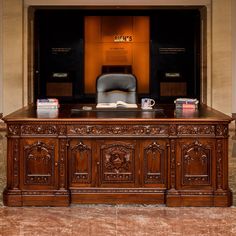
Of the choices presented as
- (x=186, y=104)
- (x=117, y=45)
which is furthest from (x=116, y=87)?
(x=117, y=45)

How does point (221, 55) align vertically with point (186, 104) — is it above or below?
above

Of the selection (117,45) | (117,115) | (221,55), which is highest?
(117,45)

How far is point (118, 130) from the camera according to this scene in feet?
19.4

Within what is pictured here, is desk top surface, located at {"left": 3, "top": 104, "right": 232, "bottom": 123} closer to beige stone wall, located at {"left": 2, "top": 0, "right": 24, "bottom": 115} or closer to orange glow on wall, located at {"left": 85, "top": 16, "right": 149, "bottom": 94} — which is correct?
beige stone wall, located at {"left": 2, "top": 0, "right": 24, "bottom": 115}

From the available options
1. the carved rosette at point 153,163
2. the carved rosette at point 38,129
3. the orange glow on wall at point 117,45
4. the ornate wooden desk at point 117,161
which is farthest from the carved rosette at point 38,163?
the orange glow on wall at point 117,45

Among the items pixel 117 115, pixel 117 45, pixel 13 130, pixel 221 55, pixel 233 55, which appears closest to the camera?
pixel 13 130

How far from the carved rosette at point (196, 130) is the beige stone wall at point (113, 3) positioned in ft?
23.5

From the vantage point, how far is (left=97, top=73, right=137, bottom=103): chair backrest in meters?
8.17

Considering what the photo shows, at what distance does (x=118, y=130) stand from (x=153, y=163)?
0.48 m

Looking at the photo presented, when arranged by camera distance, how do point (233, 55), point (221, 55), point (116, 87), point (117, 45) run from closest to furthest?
point (116, 87) → point (221, 55) → point (233, 55) → point (117, 45)

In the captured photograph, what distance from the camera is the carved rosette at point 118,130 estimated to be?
232 inches

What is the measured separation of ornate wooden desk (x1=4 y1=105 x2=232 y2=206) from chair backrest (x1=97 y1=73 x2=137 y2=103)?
2.26 meters

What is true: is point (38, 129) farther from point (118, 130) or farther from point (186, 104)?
point (186, 104)

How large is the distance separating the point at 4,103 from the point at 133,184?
7481mm
